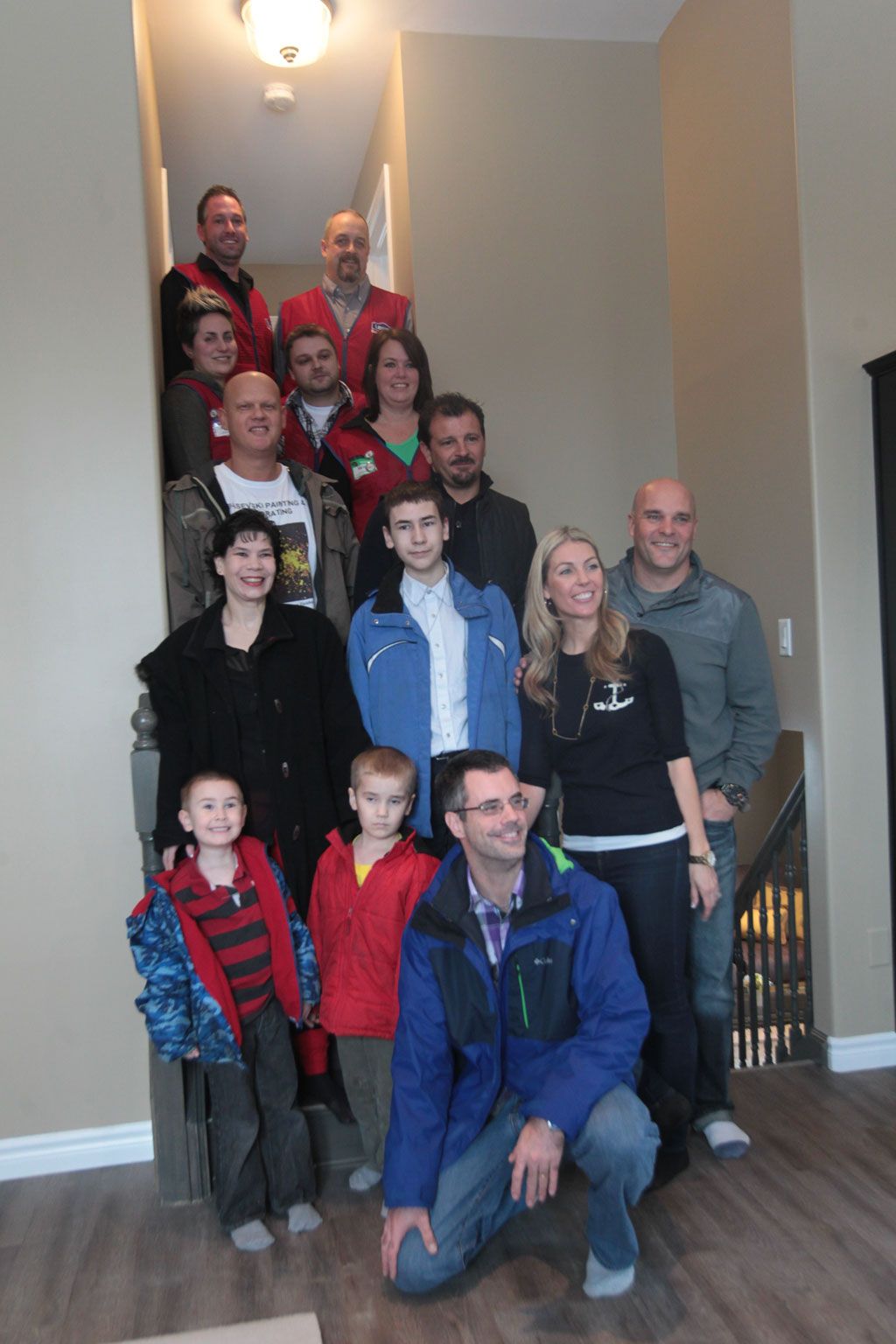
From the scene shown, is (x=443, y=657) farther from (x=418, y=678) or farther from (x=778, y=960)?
(x=778, y=960)

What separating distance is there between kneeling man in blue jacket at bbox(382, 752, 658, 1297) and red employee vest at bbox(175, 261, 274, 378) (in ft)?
6.57

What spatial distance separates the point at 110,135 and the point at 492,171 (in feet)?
5.46

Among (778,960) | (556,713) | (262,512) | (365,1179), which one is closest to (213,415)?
(262,512)

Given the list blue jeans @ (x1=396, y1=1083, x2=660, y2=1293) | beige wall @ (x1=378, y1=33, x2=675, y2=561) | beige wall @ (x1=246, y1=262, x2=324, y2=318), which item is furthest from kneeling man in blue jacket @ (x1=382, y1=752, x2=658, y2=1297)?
beige wall @ (x1=246, y1=262, x2=324, y2=318)

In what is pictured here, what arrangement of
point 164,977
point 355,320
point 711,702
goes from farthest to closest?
1. point 355,320
2. point 711,702
3. point 164,977

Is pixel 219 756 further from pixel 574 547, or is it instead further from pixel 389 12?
pixel 389 12

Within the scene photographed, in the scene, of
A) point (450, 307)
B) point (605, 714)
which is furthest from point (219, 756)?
point (450, 307)

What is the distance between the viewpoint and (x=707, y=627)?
263cm

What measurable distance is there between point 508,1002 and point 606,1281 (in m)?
0.53

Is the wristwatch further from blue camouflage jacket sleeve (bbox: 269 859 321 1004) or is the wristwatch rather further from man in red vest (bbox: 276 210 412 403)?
man in red vest (bbox: 276 210 412 403)

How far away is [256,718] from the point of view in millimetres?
2527

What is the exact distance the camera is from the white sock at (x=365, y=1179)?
8.05ft

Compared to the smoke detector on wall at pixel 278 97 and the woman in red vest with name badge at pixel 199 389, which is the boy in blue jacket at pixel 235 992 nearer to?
the woman in red vest with name badge at pixel 199 389

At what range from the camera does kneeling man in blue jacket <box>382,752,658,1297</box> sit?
1979 mm
